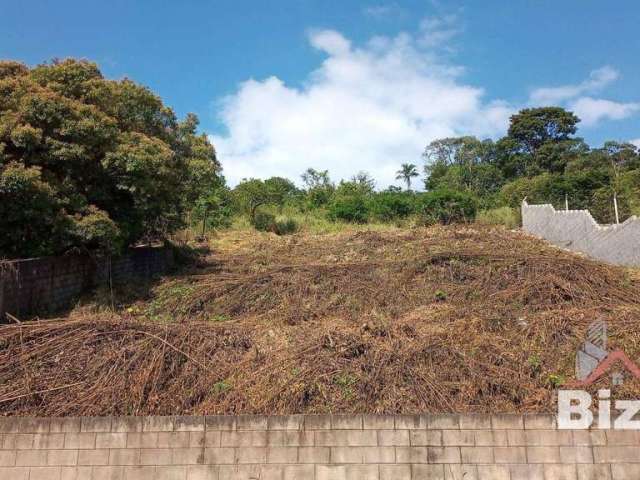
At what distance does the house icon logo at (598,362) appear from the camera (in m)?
4.68

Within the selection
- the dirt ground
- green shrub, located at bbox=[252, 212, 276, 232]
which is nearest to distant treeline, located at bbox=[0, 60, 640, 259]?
Answer: the dirt ground

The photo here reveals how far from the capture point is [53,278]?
7.58 metres

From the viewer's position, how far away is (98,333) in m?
5.54

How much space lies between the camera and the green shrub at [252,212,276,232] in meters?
19.1

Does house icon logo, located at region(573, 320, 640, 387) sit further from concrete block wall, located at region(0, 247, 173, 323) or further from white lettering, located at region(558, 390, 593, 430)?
concrete block wall, located at region(0, 247, 173, 323)

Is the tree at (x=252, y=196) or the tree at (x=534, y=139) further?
the tree at (x=534, y=139)

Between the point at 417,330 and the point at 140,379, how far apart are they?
3161mm

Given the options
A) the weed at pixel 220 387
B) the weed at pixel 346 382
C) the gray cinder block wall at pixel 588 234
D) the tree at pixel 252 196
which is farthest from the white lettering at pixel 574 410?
the tree at pixel 252 196

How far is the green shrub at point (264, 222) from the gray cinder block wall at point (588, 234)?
30.7ft

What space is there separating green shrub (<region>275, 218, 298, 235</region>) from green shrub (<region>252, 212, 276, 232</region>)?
194 millimetres

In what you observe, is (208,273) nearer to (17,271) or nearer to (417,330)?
(17,271)

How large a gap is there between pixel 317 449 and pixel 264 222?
1559 centimetres

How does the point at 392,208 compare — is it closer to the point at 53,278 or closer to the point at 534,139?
the point at 53,278

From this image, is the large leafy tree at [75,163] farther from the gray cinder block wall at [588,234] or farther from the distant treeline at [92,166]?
the gray cinder block wall at [588,234]
